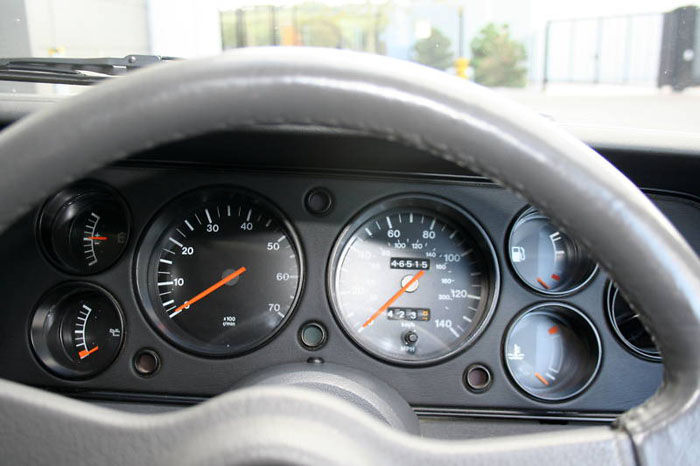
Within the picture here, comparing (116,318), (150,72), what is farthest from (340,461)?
(116,318)

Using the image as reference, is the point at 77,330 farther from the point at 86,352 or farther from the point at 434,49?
the point at 434,49

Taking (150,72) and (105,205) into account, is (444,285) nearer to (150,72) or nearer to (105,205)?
(105,205)

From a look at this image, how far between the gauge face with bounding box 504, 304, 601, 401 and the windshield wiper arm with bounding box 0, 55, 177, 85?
1521 millimetres

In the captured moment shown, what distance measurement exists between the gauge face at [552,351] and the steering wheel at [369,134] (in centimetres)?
124

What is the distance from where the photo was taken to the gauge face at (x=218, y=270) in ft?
7.04

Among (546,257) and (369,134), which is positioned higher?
(369,134)

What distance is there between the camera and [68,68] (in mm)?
2150

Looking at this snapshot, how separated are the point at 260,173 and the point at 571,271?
44.1 inches

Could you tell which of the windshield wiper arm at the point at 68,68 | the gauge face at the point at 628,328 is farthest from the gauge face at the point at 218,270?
the gauge face at the point at 628,328

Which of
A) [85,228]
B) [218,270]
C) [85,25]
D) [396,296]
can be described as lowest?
[396,296]

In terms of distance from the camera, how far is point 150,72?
2.69 ft

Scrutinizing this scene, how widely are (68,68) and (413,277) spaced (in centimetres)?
137

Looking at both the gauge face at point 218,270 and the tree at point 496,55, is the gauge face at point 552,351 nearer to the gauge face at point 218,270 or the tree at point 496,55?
the gauge face at point 218,270

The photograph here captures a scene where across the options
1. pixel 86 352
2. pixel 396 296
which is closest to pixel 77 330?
pixel 86 352
